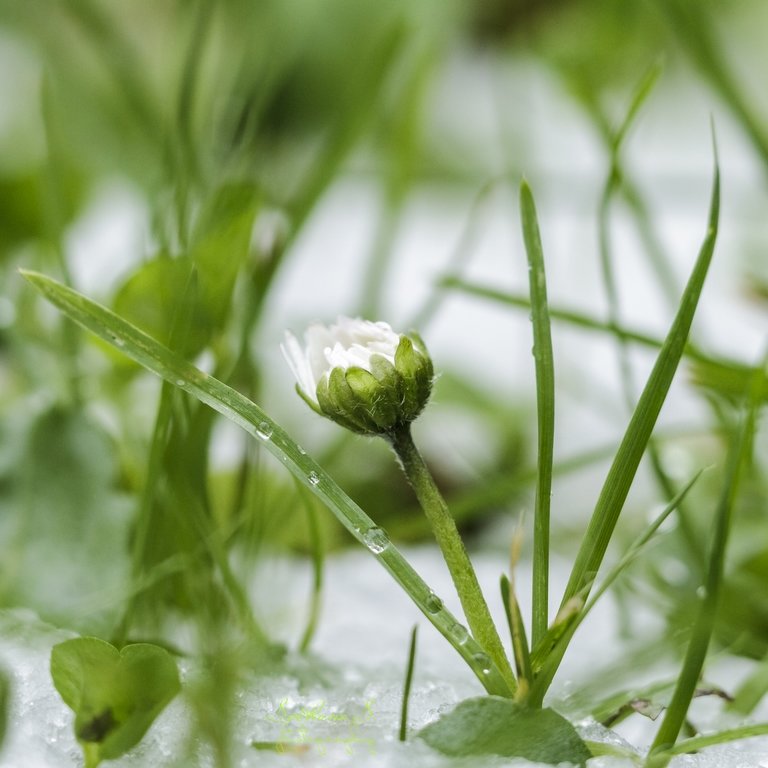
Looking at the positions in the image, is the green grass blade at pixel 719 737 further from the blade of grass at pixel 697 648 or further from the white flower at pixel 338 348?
the white flower at pixel 338 348

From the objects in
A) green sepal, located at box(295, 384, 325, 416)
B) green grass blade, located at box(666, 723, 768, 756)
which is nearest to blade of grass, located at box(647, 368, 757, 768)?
green grass blade, located at box(666, 723, 768, 756)

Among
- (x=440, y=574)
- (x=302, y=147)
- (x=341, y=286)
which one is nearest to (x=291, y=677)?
(x=440, y=574)

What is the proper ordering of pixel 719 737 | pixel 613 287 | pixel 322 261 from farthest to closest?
pixel 322 261 < pixel 613 287 < pixel 719 737

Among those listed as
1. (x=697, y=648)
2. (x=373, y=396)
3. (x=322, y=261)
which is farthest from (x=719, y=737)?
(x=322, y=261)

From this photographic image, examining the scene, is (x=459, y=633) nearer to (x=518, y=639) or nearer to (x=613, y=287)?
(x=518, y=639)

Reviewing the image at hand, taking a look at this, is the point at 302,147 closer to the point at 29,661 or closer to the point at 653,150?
the point at 653,150

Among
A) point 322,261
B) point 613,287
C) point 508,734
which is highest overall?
point 322,261

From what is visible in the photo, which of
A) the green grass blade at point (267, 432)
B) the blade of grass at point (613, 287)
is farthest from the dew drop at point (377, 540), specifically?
the blade of grass at point (613, 287)
